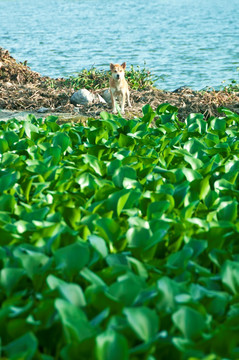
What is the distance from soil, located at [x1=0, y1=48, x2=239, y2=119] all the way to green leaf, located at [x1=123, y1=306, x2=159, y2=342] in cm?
515

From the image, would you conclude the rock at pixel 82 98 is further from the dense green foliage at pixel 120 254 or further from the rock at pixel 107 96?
the dense green foliage at pixel 120 254

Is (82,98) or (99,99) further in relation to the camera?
(99,99)

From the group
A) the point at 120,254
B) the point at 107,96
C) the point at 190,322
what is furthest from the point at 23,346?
the point at 107,96

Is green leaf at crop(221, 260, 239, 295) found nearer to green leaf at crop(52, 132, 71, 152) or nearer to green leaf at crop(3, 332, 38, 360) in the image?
green leaf at crop(3, 332, 38, 360)

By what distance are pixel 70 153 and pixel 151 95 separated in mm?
4432

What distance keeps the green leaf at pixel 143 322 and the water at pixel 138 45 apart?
9.08 m

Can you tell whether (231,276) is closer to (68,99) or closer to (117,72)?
(117,72)

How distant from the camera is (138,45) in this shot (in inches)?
730

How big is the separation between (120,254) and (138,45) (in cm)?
1689

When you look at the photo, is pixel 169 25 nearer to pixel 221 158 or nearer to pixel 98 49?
pixel 98 49

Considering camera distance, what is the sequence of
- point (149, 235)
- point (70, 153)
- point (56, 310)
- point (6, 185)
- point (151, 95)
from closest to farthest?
point (56, 310)
point (149, 235)
point (6, 185)
point (70, 153)
point (151, 95)

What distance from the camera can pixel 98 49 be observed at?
17.4 m

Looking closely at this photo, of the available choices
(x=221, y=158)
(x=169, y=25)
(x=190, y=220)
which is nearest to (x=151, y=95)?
(x=221, y=158)

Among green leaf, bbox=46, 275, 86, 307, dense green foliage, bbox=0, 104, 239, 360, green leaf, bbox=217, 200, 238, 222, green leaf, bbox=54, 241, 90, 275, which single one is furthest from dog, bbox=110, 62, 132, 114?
green leaf, bbox=46, 275, 86, 307
